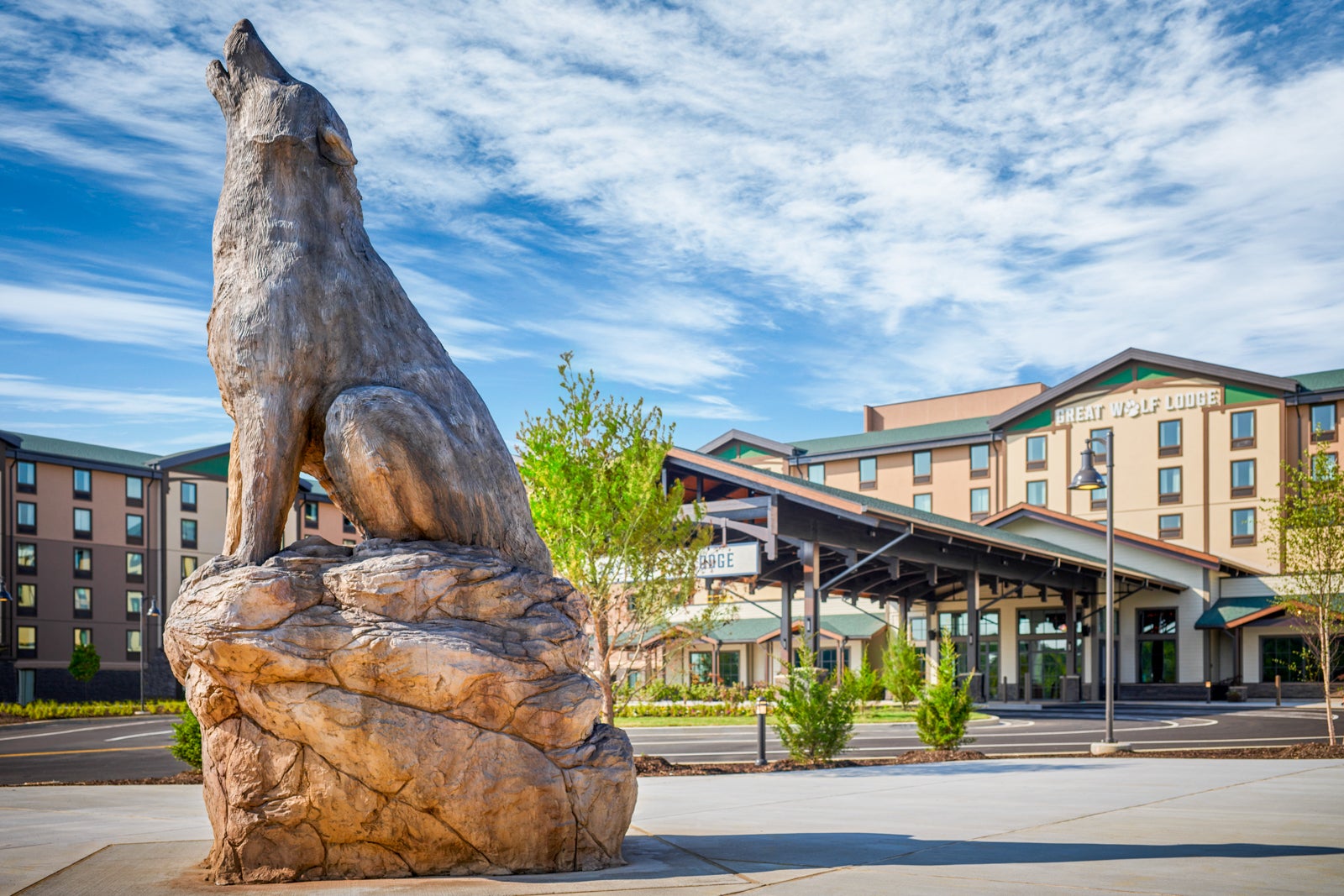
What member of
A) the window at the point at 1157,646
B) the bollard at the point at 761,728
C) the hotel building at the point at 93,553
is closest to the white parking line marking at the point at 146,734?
the bollard at the point at 761,728

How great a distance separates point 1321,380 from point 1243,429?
12.5 feet

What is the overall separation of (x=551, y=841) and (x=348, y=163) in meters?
4.58

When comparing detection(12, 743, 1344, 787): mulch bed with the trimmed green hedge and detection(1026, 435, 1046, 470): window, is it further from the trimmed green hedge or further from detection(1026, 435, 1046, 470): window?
detection(1026, 435, 1046, 470): window

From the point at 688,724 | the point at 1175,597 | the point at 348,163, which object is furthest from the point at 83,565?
the point at 348,163

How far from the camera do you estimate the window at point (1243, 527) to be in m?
49.2

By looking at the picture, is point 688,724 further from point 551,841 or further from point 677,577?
point 551,841

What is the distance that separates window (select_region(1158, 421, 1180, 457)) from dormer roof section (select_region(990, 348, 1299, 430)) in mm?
2149

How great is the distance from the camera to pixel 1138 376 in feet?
173

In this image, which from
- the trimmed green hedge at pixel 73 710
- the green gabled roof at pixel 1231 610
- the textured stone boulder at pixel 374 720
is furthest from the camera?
the green gabled roof at pixel 1231 610

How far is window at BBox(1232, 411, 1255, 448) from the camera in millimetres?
49625

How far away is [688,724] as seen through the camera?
30.9 metres

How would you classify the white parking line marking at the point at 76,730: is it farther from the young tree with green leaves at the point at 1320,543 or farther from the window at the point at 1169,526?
the window at the point at 1169,526

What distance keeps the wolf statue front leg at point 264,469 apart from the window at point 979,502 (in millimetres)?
54589

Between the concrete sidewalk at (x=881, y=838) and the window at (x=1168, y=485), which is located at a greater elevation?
the window at (x=1168, y=485)
